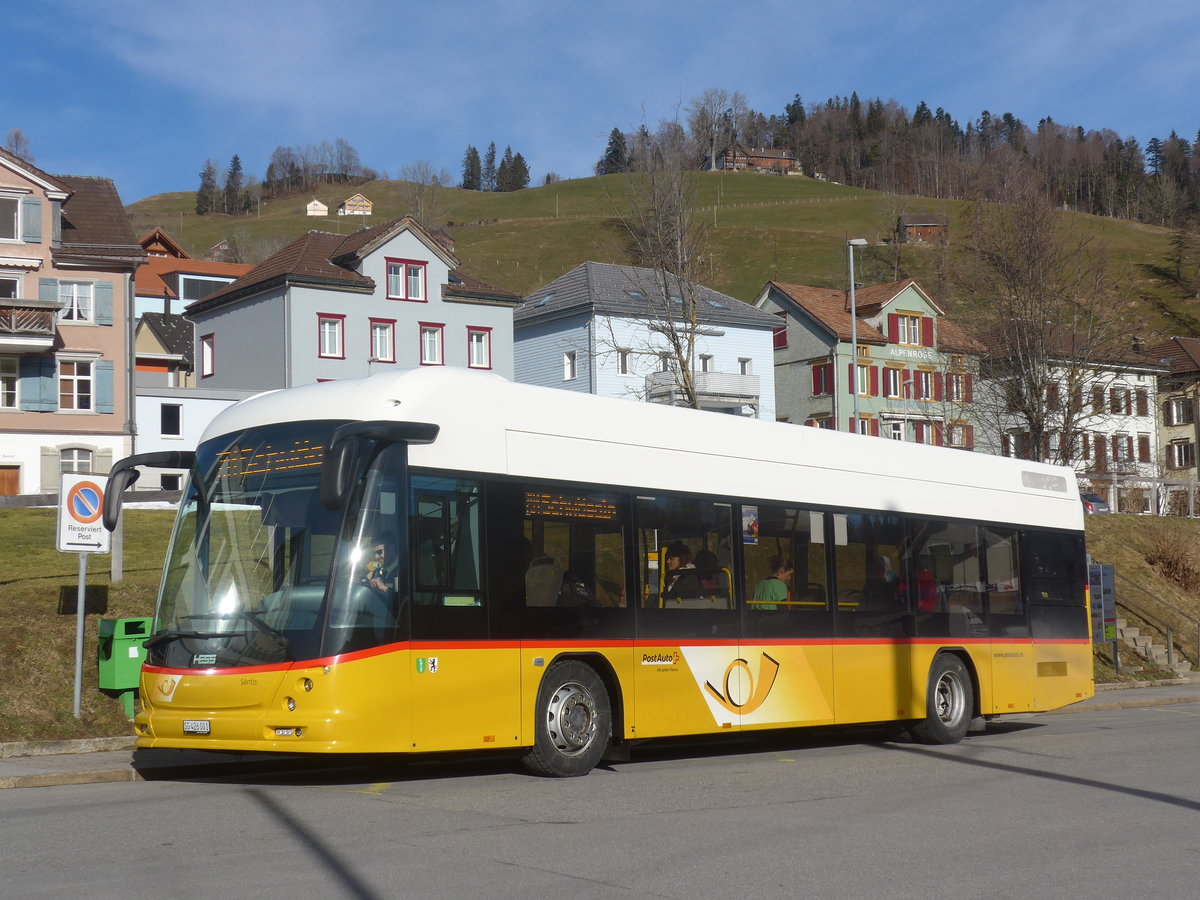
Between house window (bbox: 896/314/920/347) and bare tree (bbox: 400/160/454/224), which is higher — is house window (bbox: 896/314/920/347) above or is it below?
below

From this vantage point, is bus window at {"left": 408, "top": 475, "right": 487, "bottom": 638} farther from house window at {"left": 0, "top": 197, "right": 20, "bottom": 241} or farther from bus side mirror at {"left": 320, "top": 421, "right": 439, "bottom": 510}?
house window at {"left": 0, "top": 197, "right": 20, "bottom": 241}

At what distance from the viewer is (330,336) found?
62.1 m

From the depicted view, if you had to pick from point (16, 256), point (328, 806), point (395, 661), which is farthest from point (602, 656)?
point (16, 256)

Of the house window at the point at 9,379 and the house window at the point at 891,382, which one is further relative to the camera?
the house window at the point at 891,382

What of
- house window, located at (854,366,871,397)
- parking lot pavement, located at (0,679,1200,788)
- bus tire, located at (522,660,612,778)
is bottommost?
parking lot pavement, located at (0,679,1200,788)

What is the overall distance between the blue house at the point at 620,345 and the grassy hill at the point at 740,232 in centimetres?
2937

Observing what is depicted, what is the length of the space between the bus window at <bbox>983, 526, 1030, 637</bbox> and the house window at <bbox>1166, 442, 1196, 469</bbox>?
2929 inches

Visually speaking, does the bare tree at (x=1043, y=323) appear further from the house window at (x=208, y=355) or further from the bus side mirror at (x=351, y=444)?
the house window at (x=208, y=355)

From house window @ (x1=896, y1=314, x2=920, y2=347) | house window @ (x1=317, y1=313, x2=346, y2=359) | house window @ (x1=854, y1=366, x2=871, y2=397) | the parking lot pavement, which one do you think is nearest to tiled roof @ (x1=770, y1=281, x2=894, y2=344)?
house window @ (x1=896, y1=314, x2=920, y2=347)

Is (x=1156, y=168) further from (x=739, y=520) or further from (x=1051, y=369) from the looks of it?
(x=739, y=520)

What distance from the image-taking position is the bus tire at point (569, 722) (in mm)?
11656

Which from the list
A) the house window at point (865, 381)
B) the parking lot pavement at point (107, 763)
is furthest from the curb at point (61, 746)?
the house window at point (865, 381)

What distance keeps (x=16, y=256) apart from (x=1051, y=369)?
35.1m

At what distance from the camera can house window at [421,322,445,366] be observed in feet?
211
